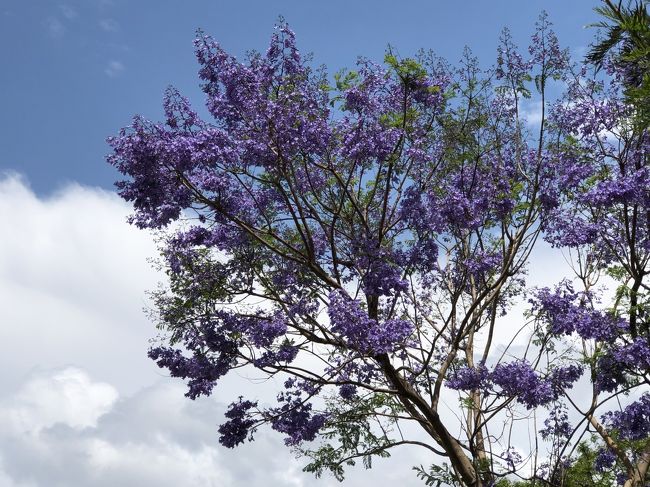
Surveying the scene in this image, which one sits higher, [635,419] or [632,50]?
[632,50]

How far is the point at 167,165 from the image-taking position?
1074 centimetres

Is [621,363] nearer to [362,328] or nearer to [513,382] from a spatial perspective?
[513,382]

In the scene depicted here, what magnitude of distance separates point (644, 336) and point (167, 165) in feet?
25.4

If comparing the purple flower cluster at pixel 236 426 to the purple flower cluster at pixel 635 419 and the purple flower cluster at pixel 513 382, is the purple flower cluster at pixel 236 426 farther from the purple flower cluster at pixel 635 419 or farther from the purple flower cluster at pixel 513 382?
the purple flower cluster at pixel 635 419

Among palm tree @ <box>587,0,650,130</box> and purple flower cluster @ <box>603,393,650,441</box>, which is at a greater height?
palm tree @ <box>587,0,650,130</box>

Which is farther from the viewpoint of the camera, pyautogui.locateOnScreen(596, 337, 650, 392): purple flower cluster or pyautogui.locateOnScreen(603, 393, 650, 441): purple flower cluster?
pyautogui.locateOnScreen(603, 393, 650, 441): purple flower cluster

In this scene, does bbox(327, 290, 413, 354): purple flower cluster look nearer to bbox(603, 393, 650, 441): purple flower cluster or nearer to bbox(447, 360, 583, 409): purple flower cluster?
bbox(447, 360, 583, 409): purple flower cluster

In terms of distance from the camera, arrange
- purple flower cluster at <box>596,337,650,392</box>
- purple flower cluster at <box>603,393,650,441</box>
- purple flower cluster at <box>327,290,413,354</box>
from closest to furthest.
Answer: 1. purple flower cluster at <box>327,290,413,354</box>
2. purple flower cluster at <box>596,337,650,392</box>
3. purple flower cluster at <box>603,393,650,441</box>

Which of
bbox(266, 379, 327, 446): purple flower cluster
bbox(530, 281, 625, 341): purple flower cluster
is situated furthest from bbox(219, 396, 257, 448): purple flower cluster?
bbox(530, 281, 625, 341): purple flower cluster

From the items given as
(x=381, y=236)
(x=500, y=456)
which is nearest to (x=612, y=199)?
(x=381, y=236)

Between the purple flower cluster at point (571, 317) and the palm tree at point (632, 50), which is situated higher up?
the palm tree at point (632, 50)

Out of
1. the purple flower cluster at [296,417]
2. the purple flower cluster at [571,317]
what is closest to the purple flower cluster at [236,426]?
the purple flower cluster at [296,417]

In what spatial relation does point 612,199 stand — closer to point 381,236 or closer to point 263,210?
point 381,236

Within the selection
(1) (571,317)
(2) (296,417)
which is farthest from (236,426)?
(1) (571,317)
